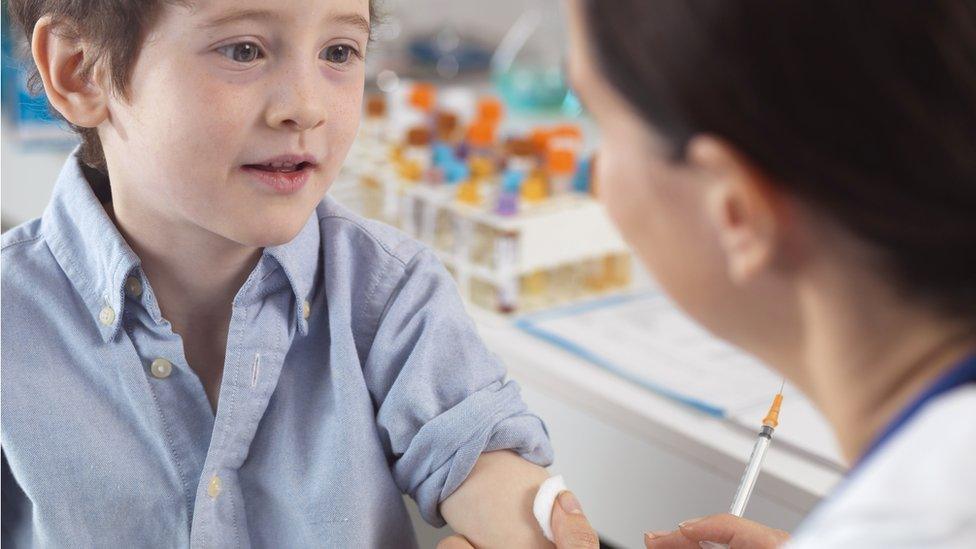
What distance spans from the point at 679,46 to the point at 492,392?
479 millimetres

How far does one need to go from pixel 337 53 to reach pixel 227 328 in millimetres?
245

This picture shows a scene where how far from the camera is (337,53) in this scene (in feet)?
2.63

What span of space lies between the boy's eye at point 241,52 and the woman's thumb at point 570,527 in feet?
1.28

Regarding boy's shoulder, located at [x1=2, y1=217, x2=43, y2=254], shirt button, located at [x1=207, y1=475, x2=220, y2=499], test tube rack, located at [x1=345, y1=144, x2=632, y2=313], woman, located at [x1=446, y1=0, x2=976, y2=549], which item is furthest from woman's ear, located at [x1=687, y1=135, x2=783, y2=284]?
test tube rack, located at [x1=345, y1=144, x2=632, y2=313]

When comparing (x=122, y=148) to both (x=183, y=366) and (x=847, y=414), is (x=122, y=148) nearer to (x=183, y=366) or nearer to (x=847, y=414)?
(x=183, y=366)

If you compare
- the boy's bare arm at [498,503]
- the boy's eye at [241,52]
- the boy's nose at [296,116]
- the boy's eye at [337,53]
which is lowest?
the boy's bare arm at [498,503]

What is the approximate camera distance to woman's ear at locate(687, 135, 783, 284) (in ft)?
1.43

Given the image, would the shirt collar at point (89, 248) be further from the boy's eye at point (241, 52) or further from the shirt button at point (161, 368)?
the boy's eye at point (241, 52)

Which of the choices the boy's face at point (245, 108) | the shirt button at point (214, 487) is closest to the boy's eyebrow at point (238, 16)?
the boy's face at point (245, 108)

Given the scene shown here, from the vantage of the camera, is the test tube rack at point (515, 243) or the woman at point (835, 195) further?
Answer: the test tube rack at point (515, 243)

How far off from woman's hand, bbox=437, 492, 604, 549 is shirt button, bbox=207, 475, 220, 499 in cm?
18

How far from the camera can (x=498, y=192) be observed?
1.38 meters

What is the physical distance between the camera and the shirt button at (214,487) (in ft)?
2.67

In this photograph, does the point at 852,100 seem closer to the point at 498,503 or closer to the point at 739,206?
the point at 739,206
